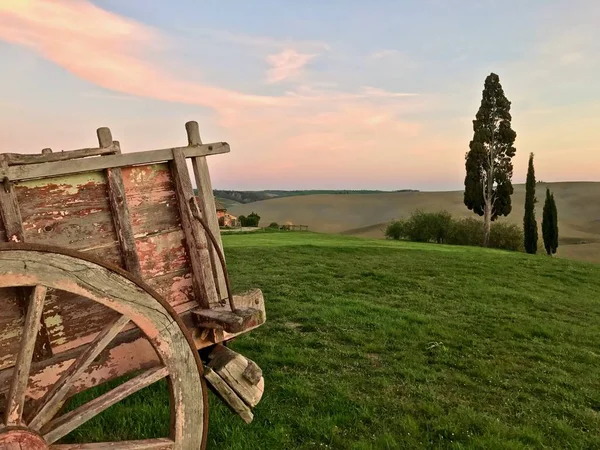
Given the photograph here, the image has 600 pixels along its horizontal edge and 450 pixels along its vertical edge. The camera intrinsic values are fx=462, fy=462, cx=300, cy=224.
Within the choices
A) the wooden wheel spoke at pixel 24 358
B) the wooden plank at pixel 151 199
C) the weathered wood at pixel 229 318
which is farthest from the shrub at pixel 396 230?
the wooden wheel spoke at pixel 24 358

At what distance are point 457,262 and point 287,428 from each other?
1685cm

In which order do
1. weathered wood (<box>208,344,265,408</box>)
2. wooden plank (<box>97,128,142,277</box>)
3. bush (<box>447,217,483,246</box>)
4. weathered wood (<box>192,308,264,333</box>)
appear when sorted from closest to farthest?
wooden plank (<box>97,128,142,277</box>)
weathered wood (<box>192,308,264,333</box>)
weathered wood (<box>208,344,265,408</box>)
bush (<box>447,217,483,246</box>)

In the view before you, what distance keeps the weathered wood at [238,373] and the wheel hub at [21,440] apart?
1109mm

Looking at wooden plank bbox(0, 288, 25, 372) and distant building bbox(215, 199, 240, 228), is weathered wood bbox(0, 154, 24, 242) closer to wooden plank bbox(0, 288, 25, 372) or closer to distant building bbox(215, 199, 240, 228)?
wooden plank bbox(0, 288, 25, 372)

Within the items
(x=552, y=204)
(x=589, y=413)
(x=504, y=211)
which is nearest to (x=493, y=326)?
(x=589, y=413)

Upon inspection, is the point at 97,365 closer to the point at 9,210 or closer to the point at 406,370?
the point at 9,210

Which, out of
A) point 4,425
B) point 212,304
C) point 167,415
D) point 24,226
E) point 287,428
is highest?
point 24,226

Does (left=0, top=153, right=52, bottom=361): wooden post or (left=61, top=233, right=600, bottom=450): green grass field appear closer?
(left=0, top=153, right=52, bottom=361): wooden post

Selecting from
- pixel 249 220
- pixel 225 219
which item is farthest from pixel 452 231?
pixel 225 219

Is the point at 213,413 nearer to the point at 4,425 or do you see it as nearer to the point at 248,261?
the point at 4,425

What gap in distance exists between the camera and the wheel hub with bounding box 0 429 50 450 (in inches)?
90.8

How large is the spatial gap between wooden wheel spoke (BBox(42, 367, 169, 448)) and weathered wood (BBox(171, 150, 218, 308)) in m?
0.63

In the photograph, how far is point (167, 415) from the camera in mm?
4746

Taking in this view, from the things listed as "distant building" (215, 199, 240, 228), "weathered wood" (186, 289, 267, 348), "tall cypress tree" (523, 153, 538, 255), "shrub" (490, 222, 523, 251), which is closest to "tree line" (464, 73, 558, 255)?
"tall cypress tree" (523, 153, 538, 255)
